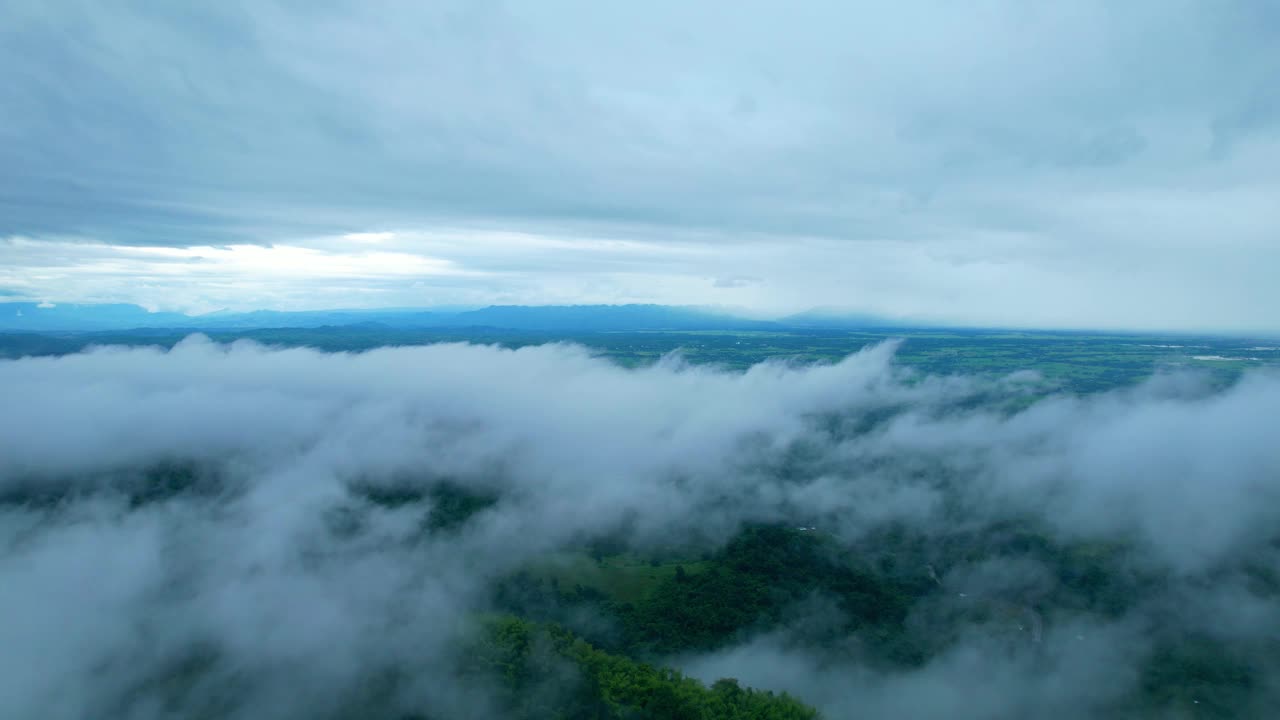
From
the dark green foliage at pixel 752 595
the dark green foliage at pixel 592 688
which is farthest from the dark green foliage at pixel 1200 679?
the dark green foliage at pixel 592 688

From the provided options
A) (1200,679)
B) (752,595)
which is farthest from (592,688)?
(1200,679)

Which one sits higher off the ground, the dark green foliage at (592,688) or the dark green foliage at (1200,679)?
the dark green foliage at (592,688)

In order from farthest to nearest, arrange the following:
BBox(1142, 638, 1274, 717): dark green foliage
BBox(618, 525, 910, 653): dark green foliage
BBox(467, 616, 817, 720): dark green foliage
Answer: BBox(618, 525, 910, 653): dark green foliage
BBox(1142, 638, 1274, 717): dark green foliage
BBox(467, 616, 817, 720): dark green foliage

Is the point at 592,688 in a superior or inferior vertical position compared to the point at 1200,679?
superior

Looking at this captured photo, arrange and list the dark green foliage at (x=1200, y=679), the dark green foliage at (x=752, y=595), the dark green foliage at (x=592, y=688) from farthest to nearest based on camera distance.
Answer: the dark green foliage at (x=752, y=595) → the dark green foliage at (x=1200, y=679) → the dark green foliage at (x=592, y=688)

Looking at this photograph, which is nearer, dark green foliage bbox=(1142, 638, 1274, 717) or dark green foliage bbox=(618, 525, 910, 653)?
dark green foliage bbox=(1142, 638, 1274, 717)

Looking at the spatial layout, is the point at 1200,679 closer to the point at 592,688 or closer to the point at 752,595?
the point at 752,595

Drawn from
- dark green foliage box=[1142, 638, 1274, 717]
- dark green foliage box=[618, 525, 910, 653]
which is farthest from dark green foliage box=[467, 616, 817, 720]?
dark green foliage box=[1142, 638, 1274, 717]

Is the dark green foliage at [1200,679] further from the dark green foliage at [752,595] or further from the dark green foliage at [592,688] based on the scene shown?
the dark green foliage at [592,688]

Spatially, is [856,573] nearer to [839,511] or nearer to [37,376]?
[839,511]

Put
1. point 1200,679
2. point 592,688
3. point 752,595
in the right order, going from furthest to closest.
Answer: point 752,595
point 1200,679
point 592,688

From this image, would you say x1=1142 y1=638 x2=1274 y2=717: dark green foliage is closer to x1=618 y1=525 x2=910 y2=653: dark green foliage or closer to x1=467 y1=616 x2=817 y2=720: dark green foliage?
x1=618 y1=525 x2=910 y2=653: dark green foliage

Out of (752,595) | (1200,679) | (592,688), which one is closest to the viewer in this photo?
(592,688)

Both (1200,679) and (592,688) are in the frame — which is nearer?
(592,688)
